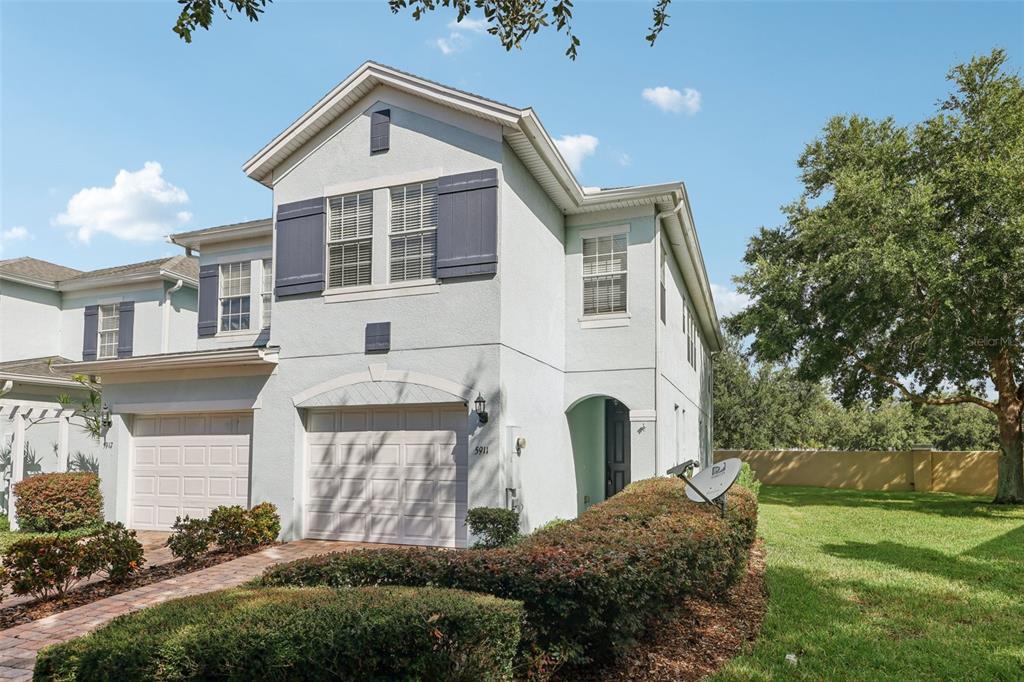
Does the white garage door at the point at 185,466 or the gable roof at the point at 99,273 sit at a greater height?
the gable roof at the point at 99,273

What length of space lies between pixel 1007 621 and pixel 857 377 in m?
15.4

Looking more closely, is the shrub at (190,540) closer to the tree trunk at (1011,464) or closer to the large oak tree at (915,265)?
the large oak tree at (915,265)

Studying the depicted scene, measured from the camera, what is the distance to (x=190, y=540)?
962 centimetres

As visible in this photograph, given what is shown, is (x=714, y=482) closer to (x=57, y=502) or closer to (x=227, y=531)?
(x=227, y=531)

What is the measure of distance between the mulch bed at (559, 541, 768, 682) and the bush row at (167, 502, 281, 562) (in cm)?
674

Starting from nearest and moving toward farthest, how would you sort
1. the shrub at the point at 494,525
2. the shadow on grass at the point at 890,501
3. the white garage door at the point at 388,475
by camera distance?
1. the shrub at the point at 494,525
2. the white garage door at the point at 388,475
3. the shadow on grass at the point at 890,501

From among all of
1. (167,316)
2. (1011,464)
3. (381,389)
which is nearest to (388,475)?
(381,389)

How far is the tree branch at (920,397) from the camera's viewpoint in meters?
20.2

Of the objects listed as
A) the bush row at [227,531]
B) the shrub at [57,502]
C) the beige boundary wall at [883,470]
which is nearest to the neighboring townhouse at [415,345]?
the bush row at [227,531]

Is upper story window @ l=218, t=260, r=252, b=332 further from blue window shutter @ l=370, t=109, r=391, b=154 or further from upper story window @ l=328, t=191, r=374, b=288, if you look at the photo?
blue window shutter @ l=370, t=109, r=391, b=154

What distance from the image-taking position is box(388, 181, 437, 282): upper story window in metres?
10.9

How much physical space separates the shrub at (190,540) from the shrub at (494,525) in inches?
150

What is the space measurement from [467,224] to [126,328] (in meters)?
12.2

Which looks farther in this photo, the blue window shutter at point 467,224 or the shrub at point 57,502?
the shrub at point 57,502
